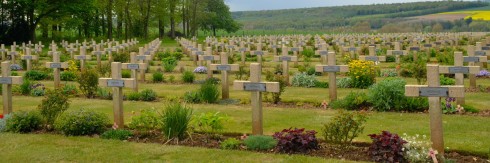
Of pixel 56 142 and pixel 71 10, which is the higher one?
pixel 71 10

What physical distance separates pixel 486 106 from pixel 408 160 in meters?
6.02

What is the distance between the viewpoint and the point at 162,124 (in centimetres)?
953

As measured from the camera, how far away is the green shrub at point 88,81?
15.3 meters

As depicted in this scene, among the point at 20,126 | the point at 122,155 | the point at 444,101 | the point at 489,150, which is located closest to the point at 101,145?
the point at 122,155

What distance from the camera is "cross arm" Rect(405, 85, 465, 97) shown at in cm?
801

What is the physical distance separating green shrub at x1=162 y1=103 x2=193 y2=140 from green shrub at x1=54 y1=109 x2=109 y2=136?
1376 mm

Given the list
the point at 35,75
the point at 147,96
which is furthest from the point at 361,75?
the point at 35,75

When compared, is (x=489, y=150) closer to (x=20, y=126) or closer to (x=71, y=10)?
(x=20, y=126)

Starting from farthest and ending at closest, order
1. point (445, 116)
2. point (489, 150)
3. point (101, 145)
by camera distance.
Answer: point (445, 116) → point (101, 145) → point (489, 150)

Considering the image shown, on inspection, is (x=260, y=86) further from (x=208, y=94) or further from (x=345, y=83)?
(x=345, y=83)

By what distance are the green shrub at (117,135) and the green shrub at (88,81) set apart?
582cm

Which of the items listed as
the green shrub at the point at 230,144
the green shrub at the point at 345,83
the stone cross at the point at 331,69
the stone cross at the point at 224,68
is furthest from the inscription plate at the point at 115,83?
the green shrub at the point at 345,83

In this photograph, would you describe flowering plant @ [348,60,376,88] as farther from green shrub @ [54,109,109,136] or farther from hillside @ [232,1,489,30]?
hillside @ [232,1,489,30]

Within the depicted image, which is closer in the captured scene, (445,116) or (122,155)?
(122,155)
